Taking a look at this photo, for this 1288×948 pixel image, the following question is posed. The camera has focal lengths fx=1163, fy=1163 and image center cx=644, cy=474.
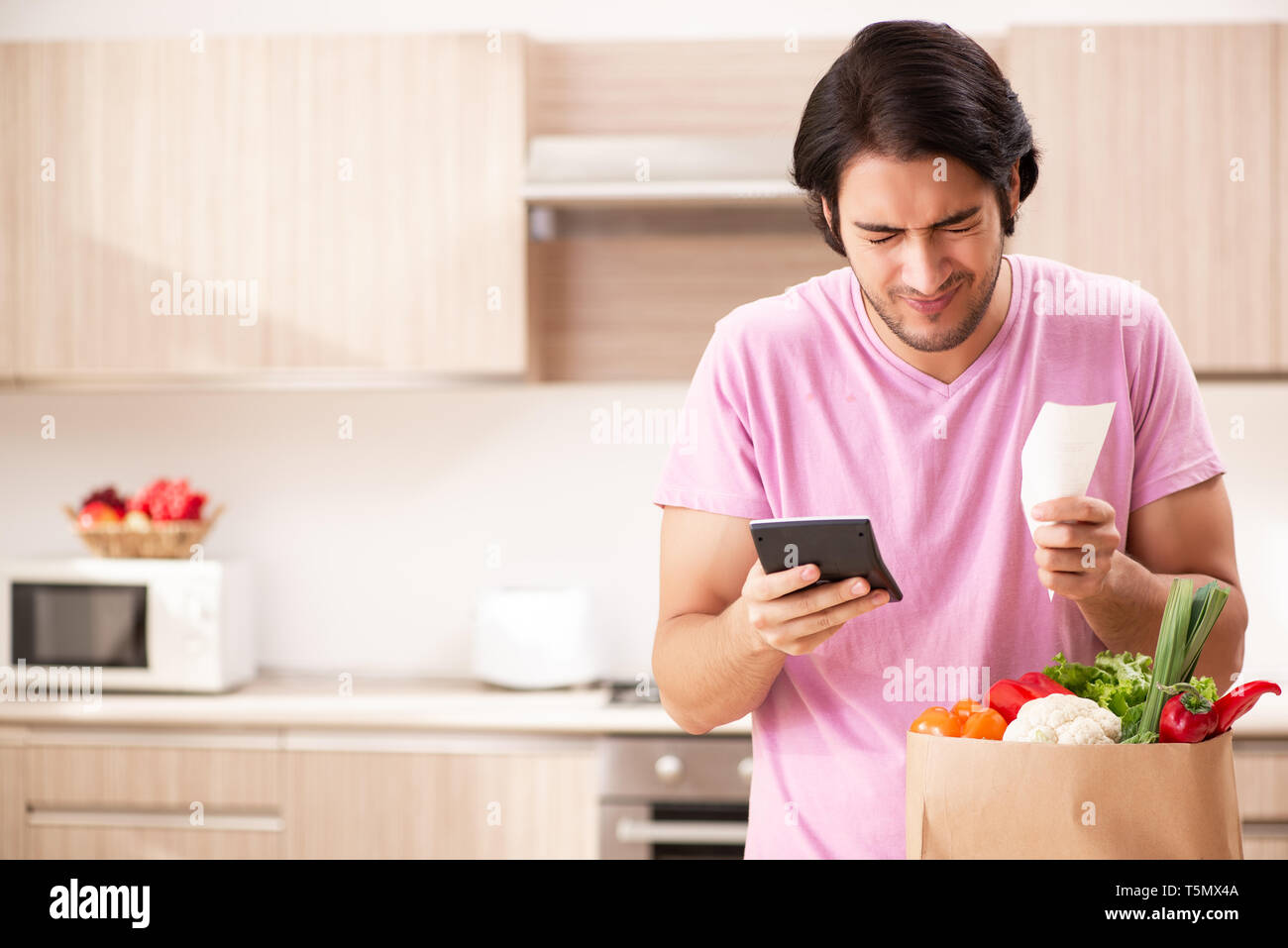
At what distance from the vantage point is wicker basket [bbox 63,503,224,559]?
2794 millimetres

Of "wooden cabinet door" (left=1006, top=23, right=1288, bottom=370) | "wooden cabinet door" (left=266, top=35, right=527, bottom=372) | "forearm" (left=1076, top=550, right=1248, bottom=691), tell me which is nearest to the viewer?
"forearm" (left=1076, top=550, right=1248, bottom=691)

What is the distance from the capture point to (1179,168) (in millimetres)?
2596

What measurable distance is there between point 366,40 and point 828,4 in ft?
3.89

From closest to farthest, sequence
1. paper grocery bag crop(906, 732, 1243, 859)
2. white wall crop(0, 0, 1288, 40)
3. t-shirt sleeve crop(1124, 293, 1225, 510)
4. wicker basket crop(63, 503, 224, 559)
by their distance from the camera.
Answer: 1. paper grocery bag crop(906, 732, 1243, 859)
2. t-shirt sleeve crop(1124, 293, 1225, 510)
3. wicker basket crop(63, 503, 224, 559)
4. white wall crop(0, 0, 1288, 40)

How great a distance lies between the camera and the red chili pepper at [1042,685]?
2.98 feet

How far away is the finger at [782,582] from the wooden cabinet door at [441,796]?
5.22 ft

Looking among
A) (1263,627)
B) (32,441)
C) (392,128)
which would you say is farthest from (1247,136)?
(32,441)

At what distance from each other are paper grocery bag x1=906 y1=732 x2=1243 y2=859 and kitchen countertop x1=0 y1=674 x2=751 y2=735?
1651 mm

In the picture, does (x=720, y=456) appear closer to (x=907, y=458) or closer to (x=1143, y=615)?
(x=907, y=458)

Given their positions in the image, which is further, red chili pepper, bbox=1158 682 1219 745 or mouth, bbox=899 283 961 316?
mouth, bbox=899 283 961 316

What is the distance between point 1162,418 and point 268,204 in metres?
2.17

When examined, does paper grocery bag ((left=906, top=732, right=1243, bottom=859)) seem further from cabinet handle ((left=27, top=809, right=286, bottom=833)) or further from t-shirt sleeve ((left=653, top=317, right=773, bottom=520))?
cabinet handle ((left=27, top=809, right=286, bottom=833))

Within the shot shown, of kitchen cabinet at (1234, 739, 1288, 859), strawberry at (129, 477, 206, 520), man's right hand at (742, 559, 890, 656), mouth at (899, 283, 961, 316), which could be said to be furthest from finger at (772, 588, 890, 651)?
strawberry at (129, 477, 206, 520)

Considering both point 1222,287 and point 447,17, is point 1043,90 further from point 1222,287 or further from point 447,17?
point 447,17
